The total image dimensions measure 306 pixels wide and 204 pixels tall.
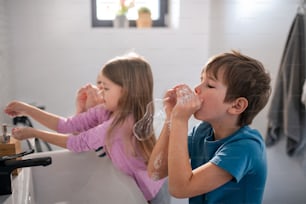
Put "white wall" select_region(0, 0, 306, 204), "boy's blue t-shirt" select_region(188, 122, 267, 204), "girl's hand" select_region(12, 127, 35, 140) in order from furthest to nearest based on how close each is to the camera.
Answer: "white wall" select_region(0, 0, 306, 204) → "girl's hand" select_region(12, 127, 35, 140) → "boy's blue t-shirt" select_region(188, 122, 267, 204)

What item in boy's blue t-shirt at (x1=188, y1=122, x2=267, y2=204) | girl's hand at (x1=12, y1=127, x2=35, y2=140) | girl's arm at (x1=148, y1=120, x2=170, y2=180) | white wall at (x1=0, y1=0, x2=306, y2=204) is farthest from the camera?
white wall at (x1=0, y1=0, x2=306, y2=204)

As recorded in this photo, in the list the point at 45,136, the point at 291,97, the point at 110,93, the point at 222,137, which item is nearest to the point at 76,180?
the point at 45,136

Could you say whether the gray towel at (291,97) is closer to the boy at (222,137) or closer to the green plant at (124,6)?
the boy at (222,137)

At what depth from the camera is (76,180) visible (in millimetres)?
874

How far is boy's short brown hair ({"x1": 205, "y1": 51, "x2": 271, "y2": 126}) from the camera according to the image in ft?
2.00

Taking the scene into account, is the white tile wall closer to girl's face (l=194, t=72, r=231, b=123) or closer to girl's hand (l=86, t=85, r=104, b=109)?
girl's hand (l=86, t=85, r=104, b=109)

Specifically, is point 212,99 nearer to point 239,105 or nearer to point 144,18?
point 239,105

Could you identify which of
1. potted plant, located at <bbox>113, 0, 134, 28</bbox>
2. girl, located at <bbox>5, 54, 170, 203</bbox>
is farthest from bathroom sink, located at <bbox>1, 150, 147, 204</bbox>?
potted plant, located at <bbox>113, 0, 134, 28</bbox>

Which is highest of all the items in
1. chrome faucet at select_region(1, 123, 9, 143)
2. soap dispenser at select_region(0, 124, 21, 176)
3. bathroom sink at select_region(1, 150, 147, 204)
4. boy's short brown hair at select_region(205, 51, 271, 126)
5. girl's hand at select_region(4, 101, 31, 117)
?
boy's short brown hair at select_region(205, 51, 271, 126)

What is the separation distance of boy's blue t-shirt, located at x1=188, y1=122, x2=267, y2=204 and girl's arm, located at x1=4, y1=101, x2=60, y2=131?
0.49m

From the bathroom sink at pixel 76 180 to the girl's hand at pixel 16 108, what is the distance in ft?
0.42

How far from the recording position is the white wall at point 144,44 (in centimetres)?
91

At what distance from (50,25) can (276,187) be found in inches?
31.2

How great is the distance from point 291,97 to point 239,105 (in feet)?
1.43
